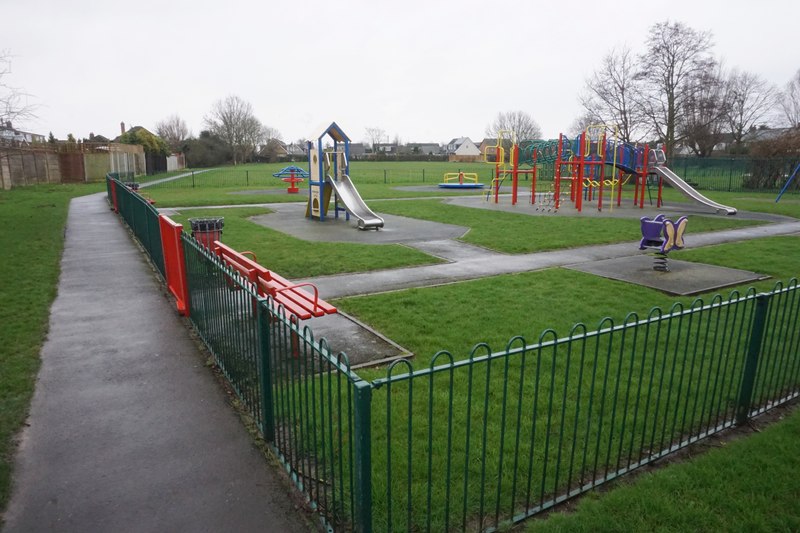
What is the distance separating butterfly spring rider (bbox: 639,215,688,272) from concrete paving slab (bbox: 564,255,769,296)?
0.23m

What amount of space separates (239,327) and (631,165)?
876 inches

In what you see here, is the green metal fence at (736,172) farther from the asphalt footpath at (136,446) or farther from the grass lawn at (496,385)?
the asphalt footpath at (136,446)

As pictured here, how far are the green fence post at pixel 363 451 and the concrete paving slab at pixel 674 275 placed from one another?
23.7 ft

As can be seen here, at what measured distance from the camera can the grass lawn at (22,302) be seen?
482cm

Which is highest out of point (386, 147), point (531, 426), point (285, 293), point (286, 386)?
point (386, 147)

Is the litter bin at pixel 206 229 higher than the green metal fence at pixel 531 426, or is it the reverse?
the litter bin at pixel 206 229

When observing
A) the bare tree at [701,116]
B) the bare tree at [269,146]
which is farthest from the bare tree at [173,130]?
the bare tree at [701,116]

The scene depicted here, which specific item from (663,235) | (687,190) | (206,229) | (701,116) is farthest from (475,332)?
(701,116)

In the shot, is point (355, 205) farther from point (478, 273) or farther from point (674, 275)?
point (674, 275)

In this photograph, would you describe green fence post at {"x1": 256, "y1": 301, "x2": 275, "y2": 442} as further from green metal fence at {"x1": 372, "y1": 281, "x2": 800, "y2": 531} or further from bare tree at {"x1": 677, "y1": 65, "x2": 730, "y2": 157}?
bare tree at {"x1": 677, "y1": 65, "x2": 730, "y2": 157}

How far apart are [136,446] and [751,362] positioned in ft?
17.2

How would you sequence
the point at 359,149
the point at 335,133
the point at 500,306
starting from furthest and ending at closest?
the point at 359,149 < the point at 335,133 < the point at 500,306

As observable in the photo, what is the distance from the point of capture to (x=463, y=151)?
116625 millimetres

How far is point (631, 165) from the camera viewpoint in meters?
23.5
